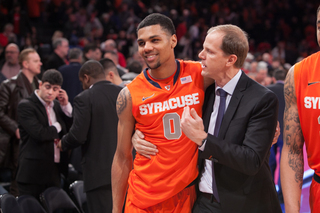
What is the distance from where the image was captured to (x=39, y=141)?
4.41 meters

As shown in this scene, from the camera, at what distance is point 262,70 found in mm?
7855

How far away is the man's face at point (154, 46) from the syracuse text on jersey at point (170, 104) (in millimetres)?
258

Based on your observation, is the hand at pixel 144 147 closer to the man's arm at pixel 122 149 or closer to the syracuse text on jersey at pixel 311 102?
the man's arm at pixel 122 149

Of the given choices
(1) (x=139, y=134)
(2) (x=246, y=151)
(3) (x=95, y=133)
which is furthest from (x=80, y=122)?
(2) (x=246, y=151)

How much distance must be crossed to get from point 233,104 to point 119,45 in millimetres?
9476

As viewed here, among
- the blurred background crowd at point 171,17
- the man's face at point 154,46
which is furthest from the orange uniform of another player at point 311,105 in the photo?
the blurred background crowd at point 171,17

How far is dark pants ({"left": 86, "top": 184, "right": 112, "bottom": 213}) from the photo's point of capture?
155 inches

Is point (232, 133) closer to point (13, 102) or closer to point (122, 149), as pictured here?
point (122, 149)

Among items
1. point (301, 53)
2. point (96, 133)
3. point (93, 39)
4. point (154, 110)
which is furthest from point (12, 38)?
point (301, 53)

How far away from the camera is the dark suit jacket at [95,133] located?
13.0 ft

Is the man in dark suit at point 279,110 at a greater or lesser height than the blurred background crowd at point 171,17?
lesser

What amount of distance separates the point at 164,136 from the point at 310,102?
35.4 inches

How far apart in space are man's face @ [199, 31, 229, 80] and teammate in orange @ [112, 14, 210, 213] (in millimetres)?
209

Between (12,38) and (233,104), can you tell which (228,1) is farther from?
(233,104)
